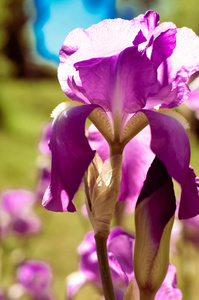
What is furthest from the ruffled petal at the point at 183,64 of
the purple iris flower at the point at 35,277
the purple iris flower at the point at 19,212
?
the purple iris flower at the point at 19,212

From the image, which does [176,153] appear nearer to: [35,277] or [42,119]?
[35,277]

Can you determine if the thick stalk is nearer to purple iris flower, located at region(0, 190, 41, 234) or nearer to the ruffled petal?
the ruffled petal

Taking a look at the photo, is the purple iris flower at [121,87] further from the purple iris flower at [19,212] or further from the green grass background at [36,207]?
the purple iris flower at [19,212]

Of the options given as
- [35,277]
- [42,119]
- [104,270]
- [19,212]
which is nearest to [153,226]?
[104,270]

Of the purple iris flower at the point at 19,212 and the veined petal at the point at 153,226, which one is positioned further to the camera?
the purple iris flower at the point at 19,212

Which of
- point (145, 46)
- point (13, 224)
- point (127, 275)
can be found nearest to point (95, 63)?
point (145, 46)

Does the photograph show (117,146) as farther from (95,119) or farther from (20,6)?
(20,6)
